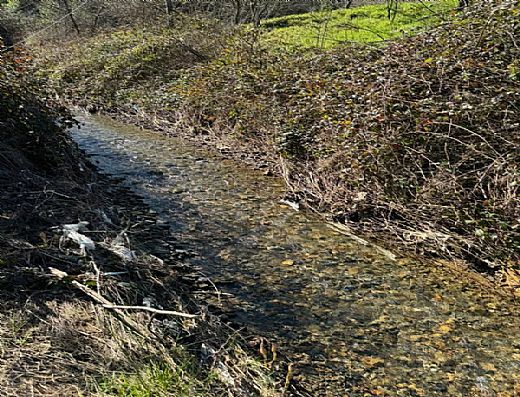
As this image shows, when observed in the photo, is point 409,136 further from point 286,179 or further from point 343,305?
point 286,179

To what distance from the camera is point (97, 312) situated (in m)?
3.84

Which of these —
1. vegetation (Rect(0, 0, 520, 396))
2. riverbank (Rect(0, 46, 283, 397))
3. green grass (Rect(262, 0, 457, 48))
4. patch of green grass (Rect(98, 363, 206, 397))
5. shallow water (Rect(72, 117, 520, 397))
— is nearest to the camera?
patch of green grass (Rect(98, 363, 206, 397))

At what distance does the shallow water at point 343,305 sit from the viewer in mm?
3899

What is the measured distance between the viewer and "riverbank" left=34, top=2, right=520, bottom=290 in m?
5.25

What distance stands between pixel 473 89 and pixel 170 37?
44.5ft

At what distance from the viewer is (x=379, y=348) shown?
4227 mm

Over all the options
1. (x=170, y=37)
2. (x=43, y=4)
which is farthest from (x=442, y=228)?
(x=43, y=4)

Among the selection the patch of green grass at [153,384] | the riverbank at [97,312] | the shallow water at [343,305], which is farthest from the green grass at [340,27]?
the patch of green grass at [153,384]

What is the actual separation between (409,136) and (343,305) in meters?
2.55

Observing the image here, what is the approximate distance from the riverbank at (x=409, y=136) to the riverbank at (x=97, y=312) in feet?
9.11

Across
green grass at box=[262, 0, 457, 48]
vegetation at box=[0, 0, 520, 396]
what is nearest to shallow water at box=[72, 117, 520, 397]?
vegetation at box=[0, 0, 520, 396]

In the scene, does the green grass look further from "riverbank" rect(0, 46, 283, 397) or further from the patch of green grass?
the patch of green grass

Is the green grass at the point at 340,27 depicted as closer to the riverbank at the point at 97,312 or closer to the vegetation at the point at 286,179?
the vegetation at the point at 286,179

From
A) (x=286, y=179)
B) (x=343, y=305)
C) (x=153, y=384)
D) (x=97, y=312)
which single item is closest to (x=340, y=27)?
(x=286, y=179)
